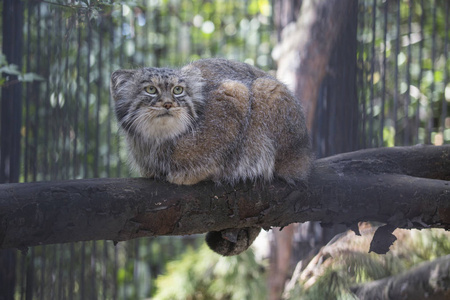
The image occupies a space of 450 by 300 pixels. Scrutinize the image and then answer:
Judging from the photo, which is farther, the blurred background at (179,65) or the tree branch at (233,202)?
the blurred background at (179,65)

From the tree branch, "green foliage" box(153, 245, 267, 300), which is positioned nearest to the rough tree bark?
the tree branch

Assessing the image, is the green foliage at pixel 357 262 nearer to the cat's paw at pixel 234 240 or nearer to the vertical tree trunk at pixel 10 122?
the cat's paw at pixel 234 240

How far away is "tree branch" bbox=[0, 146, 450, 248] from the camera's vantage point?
8.04 ft

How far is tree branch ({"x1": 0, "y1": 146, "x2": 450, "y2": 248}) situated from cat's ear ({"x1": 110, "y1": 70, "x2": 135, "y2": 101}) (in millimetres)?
720

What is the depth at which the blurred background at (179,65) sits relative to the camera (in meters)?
4.61

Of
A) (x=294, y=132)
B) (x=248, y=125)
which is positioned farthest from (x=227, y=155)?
(x=294, y=132)

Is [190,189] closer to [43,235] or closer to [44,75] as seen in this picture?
[43,235]

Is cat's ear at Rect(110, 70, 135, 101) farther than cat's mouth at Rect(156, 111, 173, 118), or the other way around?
cat's ear at Rect(110, 70, 135, 101)

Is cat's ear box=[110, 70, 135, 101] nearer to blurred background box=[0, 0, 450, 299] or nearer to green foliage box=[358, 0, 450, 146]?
blurred background box=[0, 0, 450, 299]

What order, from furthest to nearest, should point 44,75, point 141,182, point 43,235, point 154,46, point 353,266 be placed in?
point 154,46 → point 44,75 → point 353,266 → point 141,182 → point 43,235

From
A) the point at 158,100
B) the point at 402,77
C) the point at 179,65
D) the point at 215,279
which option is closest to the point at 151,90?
the point at 158,100

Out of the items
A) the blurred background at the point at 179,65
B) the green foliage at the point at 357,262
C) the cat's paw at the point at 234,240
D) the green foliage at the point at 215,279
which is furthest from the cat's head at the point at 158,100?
the green foliage at the point at 215,279

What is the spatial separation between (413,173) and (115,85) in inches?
84.1

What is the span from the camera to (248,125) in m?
3.40
